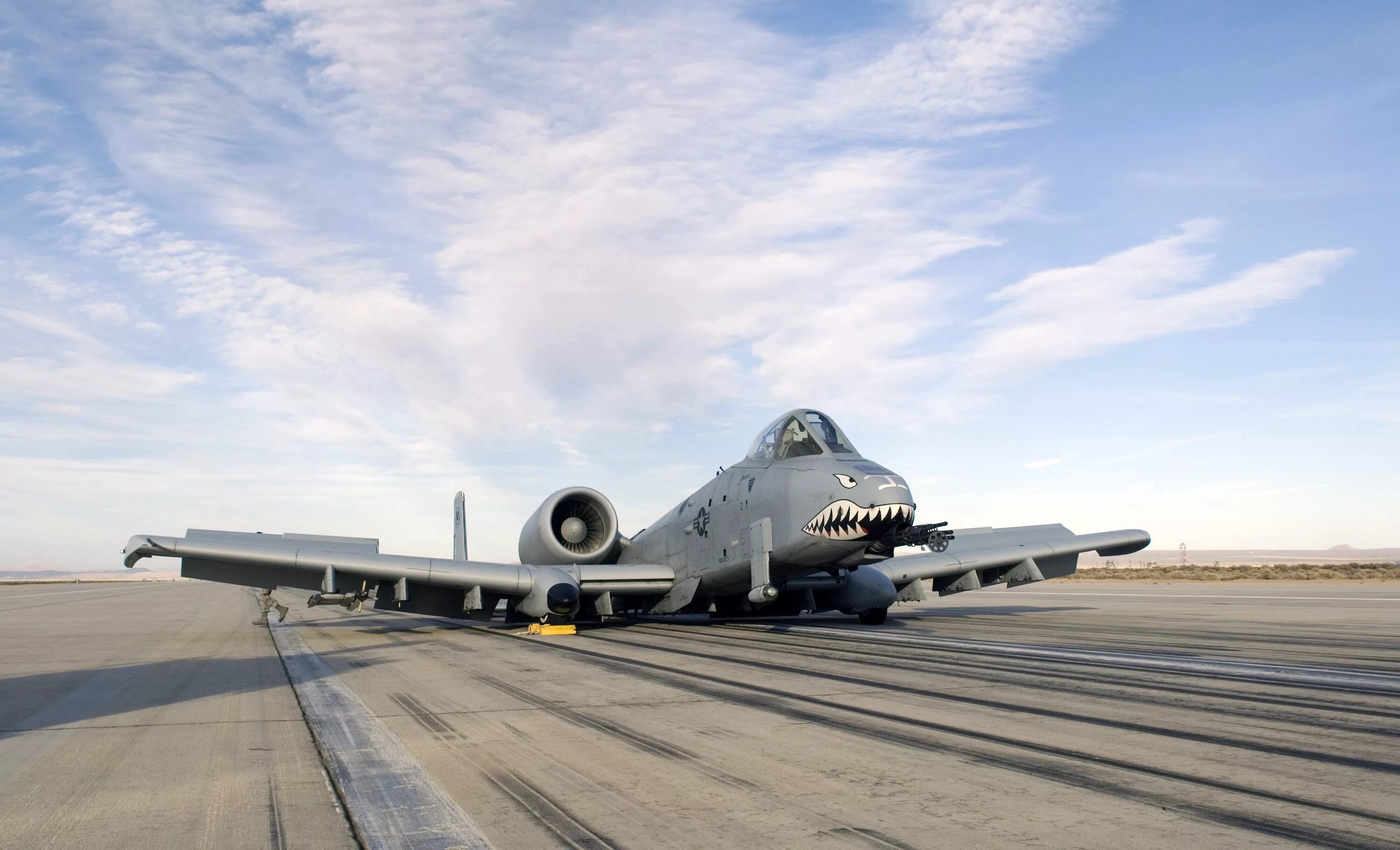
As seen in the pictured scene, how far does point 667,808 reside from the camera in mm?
4020

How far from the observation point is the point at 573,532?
22812mm

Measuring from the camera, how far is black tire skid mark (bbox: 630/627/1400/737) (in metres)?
5.82

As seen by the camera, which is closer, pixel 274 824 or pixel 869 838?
pixel 869 838

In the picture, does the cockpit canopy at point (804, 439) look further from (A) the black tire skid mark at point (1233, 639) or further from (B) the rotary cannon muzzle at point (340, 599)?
(B) the rotary cannon muzzle at point (340, 599)

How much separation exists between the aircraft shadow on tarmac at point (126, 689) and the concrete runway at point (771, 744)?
59mm

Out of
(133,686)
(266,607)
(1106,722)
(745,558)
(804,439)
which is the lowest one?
(1106,722)

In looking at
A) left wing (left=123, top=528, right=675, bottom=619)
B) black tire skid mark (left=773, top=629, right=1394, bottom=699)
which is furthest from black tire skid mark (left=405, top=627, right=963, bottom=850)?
left wing (left=123, top=528, right=675, bottom=619)

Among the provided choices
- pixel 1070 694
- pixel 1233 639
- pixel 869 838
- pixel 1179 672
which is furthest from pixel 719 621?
pixel 869 838

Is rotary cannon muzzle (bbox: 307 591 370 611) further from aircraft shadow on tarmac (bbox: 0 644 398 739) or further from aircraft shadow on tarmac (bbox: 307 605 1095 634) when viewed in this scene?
aircraft shadow on tarmac (bbox: 0 644 398 739)

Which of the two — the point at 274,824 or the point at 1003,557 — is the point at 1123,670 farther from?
the point at 1003,557

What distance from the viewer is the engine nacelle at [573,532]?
21.6 metres

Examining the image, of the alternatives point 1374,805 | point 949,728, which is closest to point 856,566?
point 949,728

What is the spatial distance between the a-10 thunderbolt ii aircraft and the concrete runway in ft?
8.26

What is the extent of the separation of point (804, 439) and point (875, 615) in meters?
3.93
